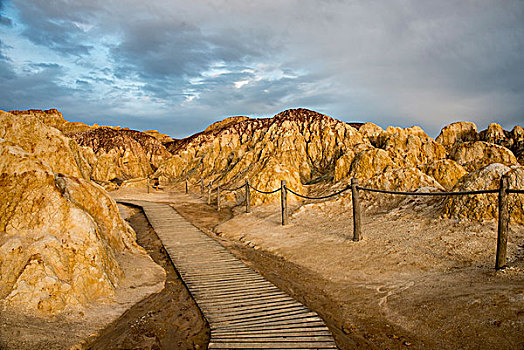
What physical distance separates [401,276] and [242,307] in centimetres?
302

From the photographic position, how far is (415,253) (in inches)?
251

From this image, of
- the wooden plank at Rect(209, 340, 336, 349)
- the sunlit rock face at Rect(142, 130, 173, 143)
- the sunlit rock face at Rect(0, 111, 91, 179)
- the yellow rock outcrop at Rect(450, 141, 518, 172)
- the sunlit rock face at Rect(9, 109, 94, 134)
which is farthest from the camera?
the sunlit rock face at Rect(142, 130, 173, 143)

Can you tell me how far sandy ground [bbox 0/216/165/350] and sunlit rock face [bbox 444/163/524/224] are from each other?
23.9 feet

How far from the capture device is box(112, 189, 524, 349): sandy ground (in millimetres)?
3656

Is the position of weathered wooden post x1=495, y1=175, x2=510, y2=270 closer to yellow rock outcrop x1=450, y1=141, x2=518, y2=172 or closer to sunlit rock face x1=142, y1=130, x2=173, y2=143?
yellow rock outcrop x1=450, y1=141, x2=518, y2=172

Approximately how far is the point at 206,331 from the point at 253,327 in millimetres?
654

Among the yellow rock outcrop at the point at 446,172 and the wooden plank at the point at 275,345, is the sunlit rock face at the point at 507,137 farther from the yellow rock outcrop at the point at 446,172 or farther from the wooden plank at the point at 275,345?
the wooden plank at the point at 275,345

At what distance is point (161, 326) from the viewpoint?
433 centimetres

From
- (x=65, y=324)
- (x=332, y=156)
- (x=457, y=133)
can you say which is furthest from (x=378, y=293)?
(x=457, y=133)

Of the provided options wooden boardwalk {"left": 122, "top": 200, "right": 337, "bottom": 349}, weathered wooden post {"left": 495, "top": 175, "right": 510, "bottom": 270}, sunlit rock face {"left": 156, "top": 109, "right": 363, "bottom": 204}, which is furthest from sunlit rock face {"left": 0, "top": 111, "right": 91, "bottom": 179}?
sunlit rock face {"left": 156, "top": 109, "right": 363, "bottom": 204}

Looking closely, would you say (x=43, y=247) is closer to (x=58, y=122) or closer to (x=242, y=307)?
(x=242, y=307)

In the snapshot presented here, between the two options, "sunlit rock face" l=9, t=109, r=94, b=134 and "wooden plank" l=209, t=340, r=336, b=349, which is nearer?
"wooden plank" l=209, t=340, r=336, b=349

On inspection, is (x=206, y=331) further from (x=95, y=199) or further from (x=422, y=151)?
(x=422, y=151)

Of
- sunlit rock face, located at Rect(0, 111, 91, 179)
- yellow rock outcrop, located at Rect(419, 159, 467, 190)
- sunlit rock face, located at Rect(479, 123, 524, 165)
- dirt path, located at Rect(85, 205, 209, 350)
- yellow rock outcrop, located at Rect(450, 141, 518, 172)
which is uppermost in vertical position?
sunlit rock face, located at Rect(479, 123, 524, 165)
